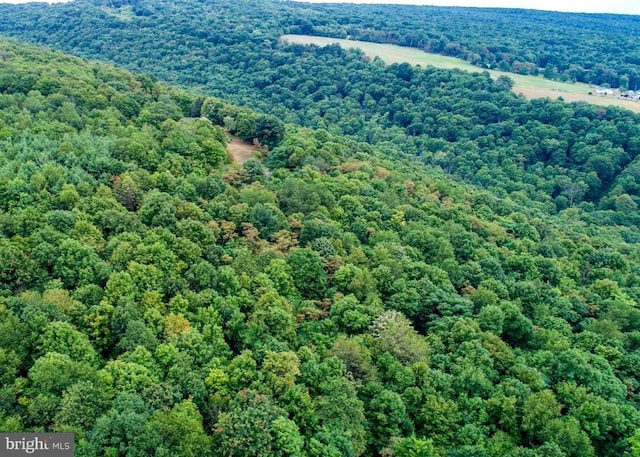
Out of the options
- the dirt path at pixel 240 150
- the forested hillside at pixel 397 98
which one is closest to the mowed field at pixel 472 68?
the forested hillside at pixel 397 98

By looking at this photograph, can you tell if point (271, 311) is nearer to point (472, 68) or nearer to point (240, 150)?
point (240, 150)

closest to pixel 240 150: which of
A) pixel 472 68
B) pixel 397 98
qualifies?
pixel 397 98

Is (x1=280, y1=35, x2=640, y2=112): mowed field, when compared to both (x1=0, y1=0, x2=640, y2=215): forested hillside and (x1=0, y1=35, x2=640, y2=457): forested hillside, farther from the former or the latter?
(x1=0, y1=35, x2=640, y2=457): forested hillside

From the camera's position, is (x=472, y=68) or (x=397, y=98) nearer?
(x=397, y=98)

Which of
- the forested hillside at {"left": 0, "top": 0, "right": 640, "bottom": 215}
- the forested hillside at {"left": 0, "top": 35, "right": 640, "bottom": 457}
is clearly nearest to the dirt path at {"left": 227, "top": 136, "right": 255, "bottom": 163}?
the forested hillside at {"left": 0, "top": 35, "right": 640, "bottom": 457}

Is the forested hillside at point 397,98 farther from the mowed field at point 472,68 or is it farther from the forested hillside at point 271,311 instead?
the forested hillside at point 271,311

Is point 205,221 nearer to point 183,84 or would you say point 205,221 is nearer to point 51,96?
point 51,96
